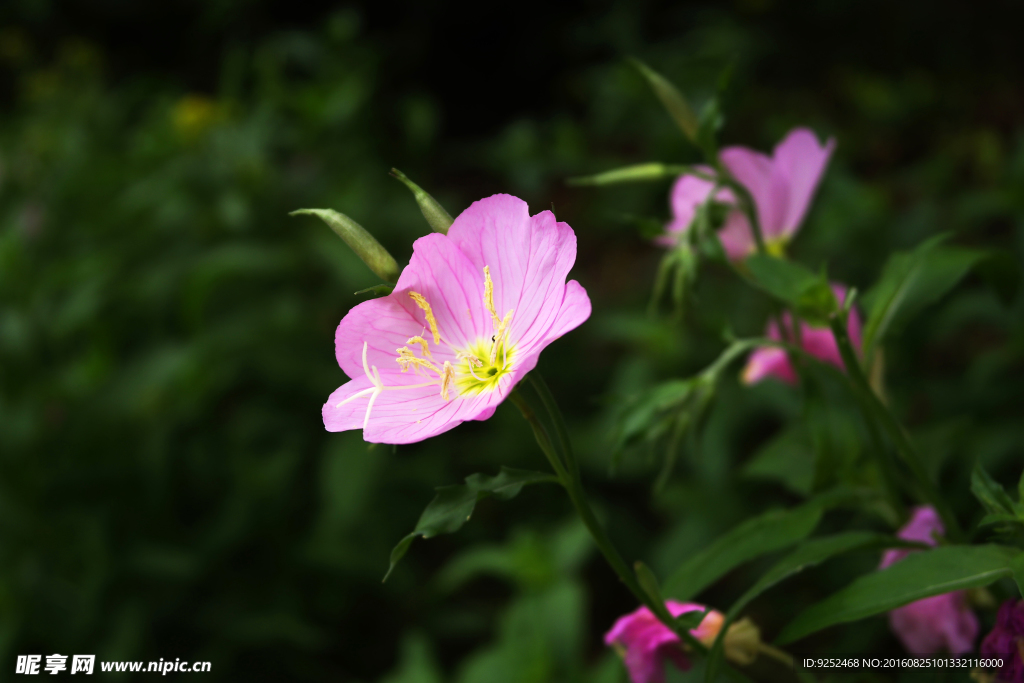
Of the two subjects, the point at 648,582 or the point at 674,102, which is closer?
the point at 648,582

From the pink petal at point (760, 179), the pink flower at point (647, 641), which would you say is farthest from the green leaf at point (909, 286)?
the pink flower at point (647, 641)

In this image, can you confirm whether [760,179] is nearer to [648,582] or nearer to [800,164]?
[800,164]

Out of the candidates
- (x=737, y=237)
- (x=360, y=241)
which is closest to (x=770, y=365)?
(x=737, y=237)

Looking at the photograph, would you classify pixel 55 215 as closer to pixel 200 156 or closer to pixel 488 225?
pixel 200 156

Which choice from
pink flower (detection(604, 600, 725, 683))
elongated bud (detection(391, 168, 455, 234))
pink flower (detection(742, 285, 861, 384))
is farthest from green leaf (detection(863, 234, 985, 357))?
elongated bud (detection(391, 168, 455, 234))

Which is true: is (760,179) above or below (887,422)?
above

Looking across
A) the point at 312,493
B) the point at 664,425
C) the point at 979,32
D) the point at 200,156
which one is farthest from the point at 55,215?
the point at 979,32

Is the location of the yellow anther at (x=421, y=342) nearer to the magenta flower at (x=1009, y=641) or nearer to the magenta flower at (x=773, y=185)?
the magenta flower at (x=773, y=185)

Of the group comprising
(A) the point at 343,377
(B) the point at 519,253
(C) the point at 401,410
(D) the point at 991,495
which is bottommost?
(D) the point at 991,495

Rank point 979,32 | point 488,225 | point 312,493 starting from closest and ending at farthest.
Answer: point 488,225
point 312,493
point 979,32
